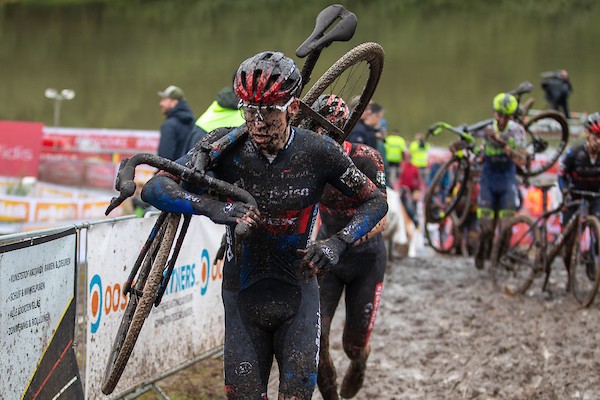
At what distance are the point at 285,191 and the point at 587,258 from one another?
7.08m

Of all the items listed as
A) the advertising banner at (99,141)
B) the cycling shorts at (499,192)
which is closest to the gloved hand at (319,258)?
→ the cycling shorts at (499,192)

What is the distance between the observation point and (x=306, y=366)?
4.48 meters

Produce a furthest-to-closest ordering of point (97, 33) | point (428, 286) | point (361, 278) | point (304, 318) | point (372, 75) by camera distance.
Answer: point (97, 33)
point (428, 286)
point (361, 278)
point (372, 75)
point (304, 318)

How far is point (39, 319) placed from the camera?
5.16 m

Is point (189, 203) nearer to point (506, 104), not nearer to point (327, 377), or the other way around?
point (327, 377)

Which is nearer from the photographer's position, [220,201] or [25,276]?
[220,201]

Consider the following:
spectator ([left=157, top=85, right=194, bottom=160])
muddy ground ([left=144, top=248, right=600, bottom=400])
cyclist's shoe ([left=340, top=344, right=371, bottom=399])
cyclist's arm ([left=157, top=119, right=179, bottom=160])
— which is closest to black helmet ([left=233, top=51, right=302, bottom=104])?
cyclist's shoe ([left=340, top=344, right=371, bottom=399])

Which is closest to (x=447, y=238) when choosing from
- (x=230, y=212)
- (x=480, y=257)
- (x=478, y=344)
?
(x=480, y=257)

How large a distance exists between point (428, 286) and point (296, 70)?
7.86 m

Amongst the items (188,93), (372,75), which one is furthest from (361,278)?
(188,93)

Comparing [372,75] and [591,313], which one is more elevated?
[372,75]

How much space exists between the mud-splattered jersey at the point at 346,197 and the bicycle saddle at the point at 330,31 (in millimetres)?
1033

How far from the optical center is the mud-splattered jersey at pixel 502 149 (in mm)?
11805

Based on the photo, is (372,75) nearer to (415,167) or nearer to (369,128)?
(369,128)
